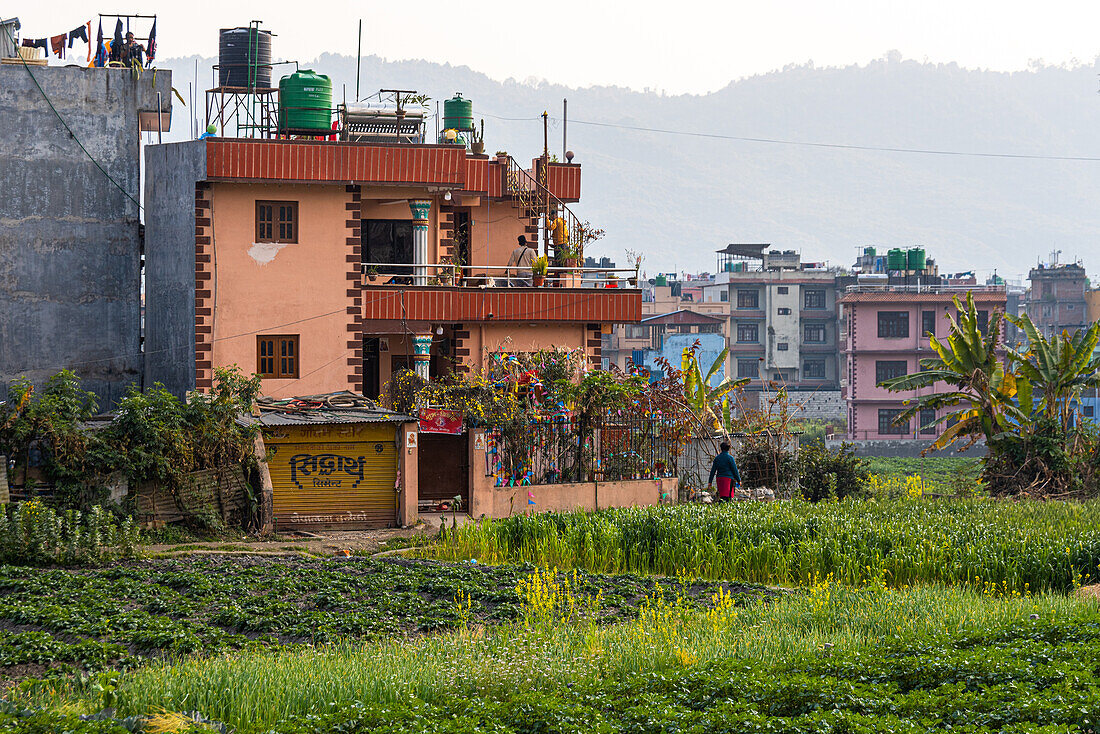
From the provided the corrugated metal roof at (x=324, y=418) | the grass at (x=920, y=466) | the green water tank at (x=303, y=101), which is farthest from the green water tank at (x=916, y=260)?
the corrugated metal roof at (x=324, y=418)

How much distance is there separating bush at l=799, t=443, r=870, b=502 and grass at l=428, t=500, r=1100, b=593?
28.5ft

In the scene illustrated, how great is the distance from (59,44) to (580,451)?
19078 millimetres

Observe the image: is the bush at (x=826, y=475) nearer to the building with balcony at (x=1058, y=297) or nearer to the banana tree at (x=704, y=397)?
the banana tree at (x=704, y=397)

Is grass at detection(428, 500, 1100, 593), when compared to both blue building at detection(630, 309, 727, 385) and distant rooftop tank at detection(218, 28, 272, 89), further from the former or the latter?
blue building at detection(630, 309, 727, 385)

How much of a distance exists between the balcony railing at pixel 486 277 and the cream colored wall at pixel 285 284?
122 inches

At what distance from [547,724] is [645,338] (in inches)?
3498

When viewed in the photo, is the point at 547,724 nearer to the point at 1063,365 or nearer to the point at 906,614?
the point at 906,614

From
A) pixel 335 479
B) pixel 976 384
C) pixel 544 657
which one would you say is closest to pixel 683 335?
pixel 976 384

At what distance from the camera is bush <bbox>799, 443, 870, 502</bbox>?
3294 cm

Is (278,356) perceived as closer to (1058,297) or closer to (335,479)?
(335,479)

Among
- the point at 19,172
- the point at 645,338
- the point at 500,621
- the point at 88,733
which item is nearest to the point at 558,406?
the point at 500,621

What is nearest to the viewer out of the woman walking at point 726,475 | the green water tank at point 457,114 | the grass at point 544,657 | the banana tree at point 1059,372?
the grass at point 544,657

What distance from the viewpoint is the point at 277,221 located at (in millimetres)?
32812

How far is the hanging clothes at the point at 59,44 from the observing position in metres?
34.0
